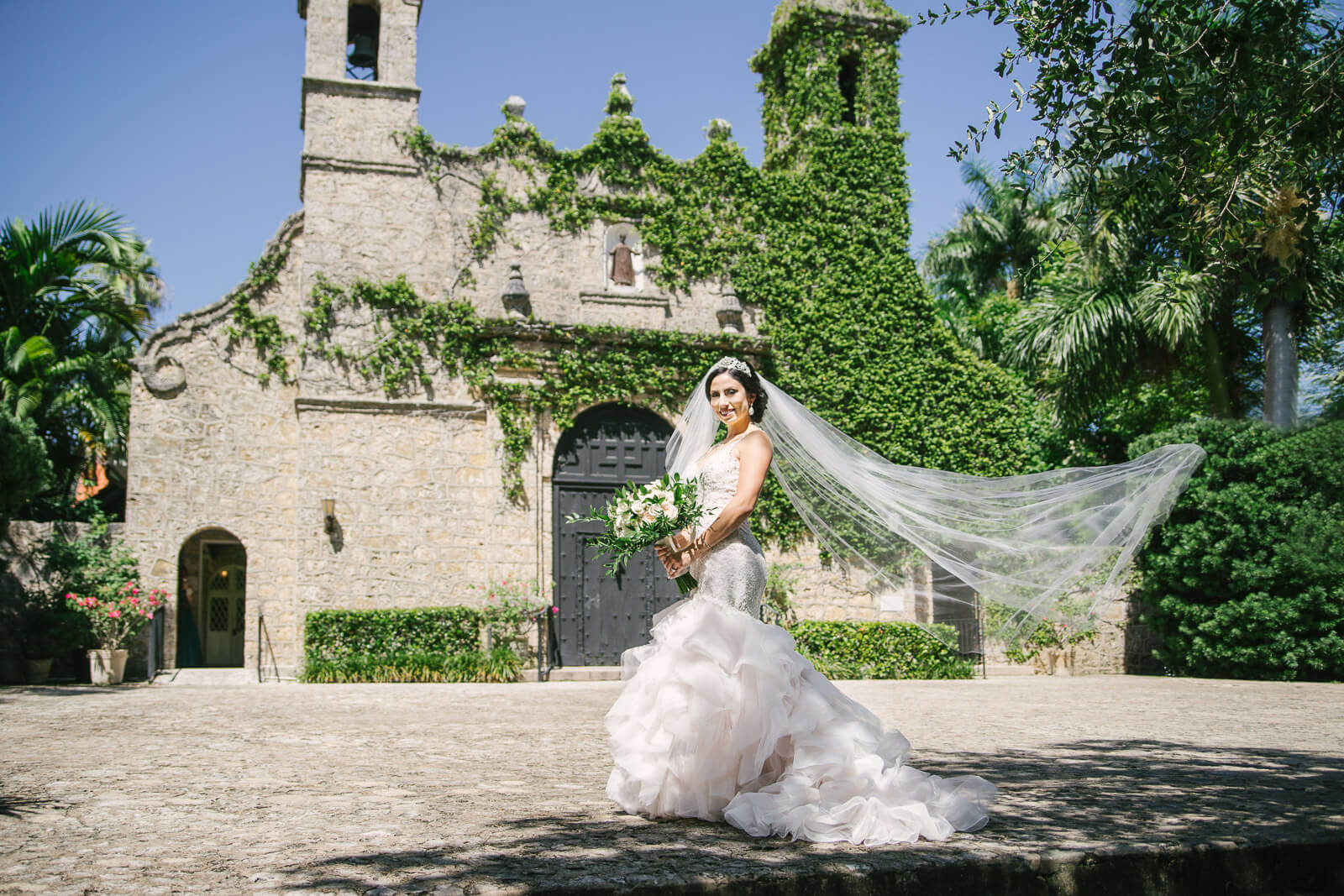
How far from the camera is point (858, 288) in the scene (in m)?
18.6

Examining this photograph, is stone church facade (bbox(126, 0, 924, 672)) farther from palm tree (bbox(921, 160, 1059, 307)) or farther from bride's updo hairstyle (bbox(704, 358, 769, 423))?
palm tree (bbox(921, 160, 1059, 307))

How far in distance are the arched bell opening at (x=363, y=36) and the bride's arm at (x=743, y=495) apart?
50.8 feet

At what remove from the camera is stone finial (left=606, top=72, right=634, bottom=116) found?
1827 centimetres

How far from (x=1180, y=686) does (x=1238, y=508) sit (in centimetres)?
310

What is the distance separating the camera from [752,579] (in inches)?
182

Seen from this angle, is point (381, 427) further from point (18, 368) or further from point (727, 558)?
point (727, 558)

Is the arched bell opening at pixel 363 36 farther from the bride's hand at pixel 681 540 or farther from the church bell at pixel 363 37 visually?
the bride's hand at pixel 681 540

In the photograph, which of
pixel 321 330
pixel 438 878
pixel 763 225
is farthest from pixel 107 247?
pixel 438 878

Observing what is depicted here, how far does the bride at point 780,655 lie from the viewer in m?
4.03

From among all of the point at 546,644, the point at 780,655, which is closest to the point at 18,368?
the point at 546,644

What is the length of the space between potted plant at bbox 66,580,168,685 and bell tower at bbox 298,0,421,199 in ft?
23.5

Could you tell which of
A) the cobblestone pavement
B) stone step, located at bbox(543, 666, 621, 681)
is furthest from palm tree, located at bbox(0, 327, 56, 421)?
stone step, located at bbox(543, 666, 621, 681)

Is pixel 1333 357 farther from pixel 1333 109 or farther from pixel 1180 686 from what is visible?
pixel 1333 109

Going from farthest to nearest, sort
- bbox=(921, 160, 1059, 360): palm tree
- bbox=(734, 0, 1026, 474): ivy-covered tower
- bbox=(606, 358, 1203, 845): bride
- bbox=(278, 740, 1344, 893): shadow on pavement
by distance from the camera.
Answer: bbox=(921, 160, 1059, 360): palm tree, bbox=(734, 0, 1026, 474): ivy-covered tower, bbox=(606, 358, 1203, 845): bride, bbox=(278, 740, 1344, 893): shadow on pavement
